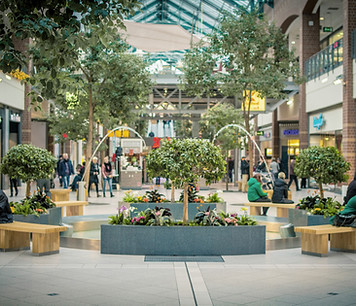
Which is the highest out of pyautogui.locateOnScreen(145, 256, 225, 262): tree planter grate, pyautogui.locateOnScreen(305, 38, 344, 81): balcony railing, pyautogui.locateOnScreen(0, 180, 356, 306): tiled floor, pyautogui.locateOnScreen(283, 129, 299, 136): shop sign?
pyautogui.locateOnScreen(305, 38, 344, 81): balcony railing

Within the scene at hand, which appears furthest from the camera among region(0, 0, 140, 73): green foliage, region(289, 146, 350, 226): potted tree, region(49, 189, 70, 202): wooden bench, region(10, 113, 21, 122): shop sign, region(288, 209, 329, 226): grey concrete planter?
region(10, 113, 21, 122): shop sign

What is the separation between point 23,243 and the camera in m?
10.3

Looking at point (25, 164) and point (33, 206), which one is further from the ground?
point (25, 164)

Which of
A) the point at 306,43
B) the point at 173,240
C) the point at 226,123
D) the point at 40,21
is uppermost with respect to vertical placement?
the point at 306,43

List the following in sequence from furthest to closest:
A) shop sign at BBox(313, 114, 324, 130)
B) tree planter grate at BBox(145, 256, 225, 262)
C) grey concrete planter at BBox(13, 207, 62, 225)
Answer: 1. shop sign at BBox(313, 114, 324, 130)
2. grey concrete planter at BBox(13, 207, 62, 225)
3. tree planter grate at BBox(145, 256, 225, 262)

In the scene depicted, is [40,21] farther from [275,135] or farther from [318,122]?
[275,135]

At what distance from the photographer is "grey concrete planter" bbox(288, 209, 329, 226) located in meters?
11.9

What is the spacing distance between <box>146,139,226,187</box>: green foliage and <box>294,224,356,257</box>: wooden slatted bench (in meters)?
1.88

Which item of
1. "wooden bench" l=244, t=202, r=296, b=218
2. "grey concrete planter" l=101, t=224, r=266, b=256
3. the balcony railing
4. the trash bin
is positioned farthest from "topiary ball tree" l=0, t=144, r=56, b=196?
the balcony railing

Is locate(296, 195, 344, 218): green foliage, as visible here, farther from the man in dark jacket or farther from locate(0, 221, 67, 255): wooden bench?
the man in dark jacket

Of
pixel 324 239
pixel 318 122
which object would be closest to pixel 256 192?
pixel 324 239

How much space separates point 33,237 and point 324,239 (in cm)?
507

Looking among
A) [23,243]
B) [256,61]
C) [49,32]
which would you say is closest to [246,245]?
[23,243]

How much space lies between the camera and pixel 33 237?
973 cm
